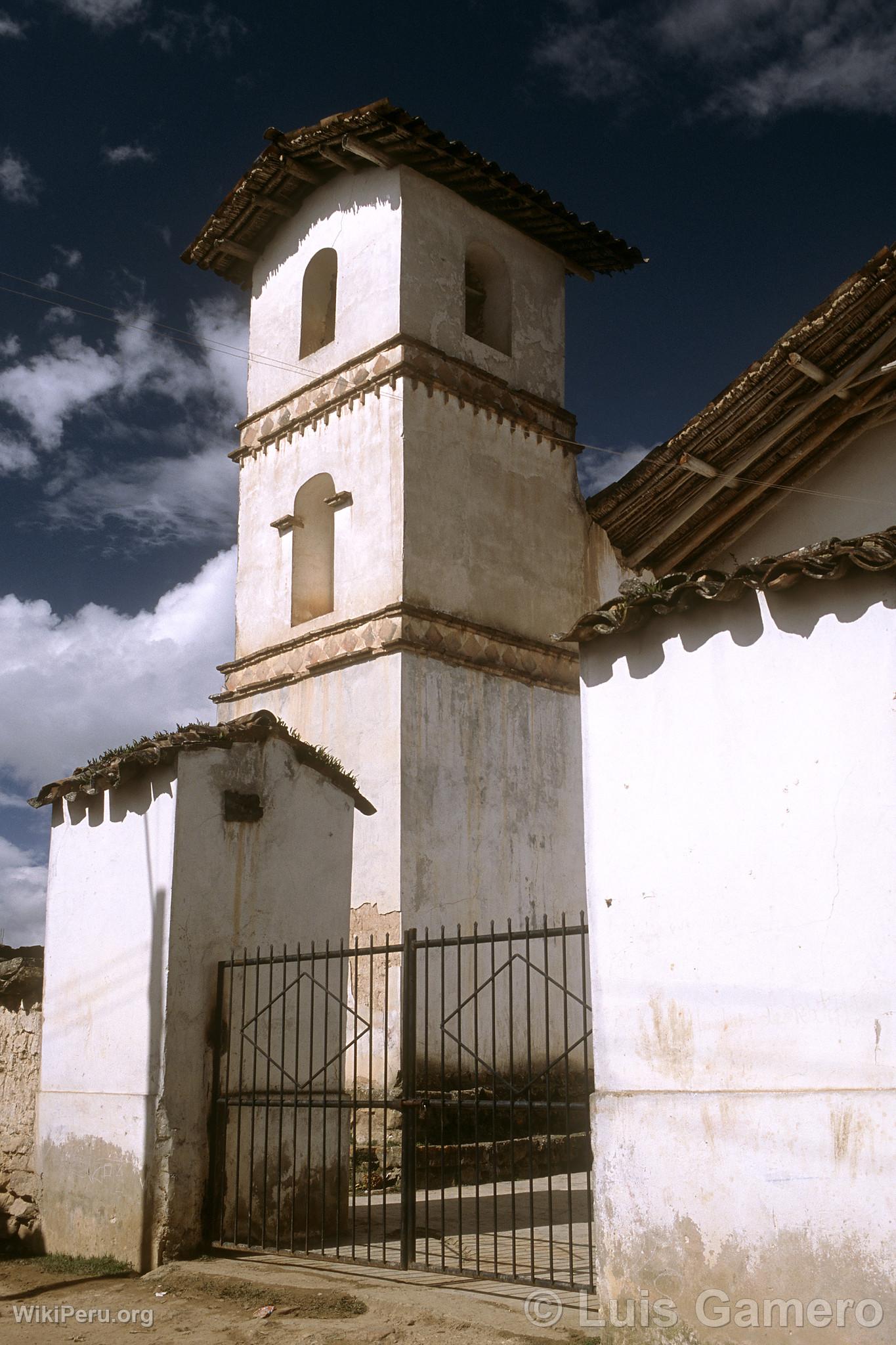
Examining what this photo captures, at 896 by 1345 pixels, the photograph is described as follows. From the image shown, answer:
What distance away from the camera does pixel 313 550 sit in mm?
15516

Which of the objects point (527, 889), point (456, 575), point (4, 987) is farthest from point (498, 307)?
point (4, 987)

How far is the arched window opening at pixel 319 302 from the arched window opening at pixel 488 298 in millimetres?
1805

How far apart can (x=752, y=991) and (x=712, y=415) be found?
634 cm

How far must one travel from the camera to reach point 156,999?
8.37 m

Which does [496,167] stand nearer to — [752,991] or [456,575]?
[456,575]

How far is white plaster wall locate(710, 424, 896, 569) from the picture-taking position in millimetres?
10281

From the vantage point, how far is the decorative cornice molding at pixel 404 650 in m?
13.2

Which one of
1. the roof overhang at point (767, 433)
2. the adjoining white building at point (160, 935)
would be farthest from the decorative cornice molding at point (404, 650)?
the adjoining white building at point (160, 935)

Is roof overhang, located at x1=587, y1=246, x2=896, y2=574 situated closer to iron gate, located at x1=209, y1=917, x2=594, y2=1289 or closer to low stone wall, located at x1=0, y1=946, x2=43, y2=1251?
iron gate, located at x1=209, y1=917, x2=594, y2=1289

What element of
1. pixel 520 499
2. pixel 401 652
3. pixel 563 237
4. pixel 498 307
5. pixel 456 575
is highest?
pixel 563 237

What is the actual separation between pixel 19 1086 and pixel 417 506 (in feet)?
23.8

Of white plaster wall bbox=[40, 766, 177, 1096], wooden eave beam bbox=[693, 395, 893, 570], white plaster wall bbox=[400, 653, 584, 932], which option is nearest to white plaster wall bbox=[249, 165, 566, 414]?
white plaster wall bbox=[400, 653, 584, 932]

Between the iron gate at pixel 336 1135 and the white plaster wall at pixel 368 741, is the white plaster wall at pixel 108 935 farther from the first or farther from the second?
the white plaster wall at pixel 368 741

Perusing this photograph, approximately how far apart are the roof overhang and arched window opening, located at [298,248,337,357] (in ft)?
19.6
